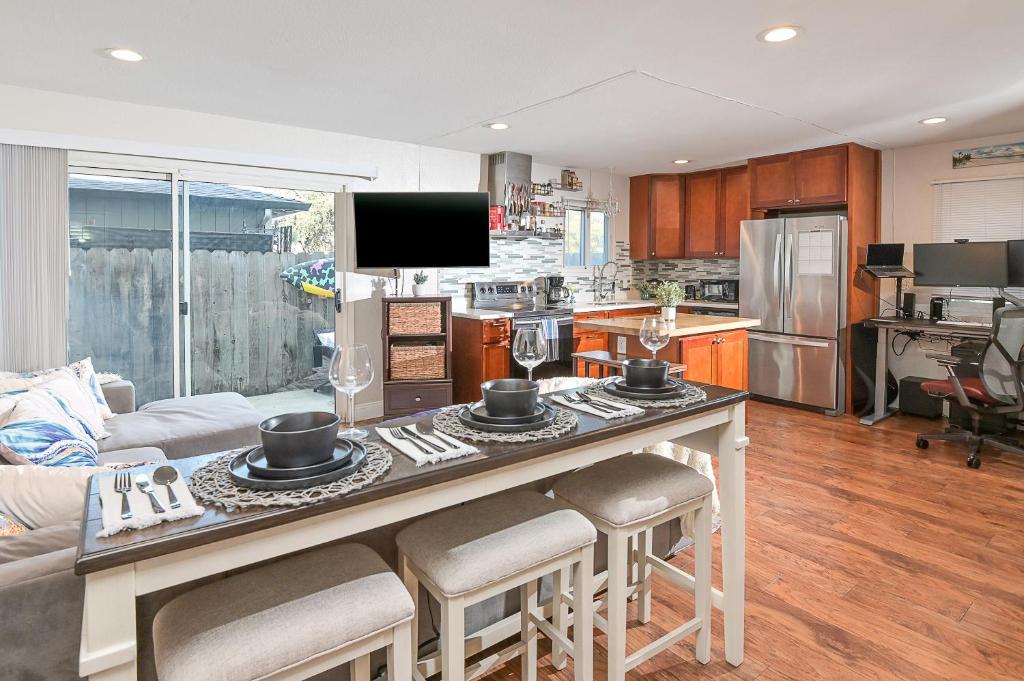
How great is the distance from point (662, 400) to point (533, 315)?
3.53 m

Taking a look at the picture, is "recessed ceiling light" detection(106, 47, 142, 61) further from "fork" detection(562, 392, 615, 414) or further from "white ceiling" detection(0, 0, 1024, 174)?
"fork" detection(562, 392, 615, 414)

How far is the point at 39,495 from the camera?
5.01 feet

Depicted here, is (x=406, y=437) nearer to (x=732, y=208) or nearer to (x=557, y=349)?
(x=557, y=349)

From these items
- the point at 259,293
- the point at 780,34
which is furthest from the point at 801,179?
the point at 259,293

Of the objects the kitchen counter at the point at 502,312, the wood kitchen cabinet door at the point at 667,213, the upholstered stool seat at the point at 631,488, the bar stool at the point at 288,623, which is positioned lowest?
the bar stool at the point at 288,623

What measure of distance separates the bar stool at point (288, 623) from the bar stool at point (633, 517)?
564mm

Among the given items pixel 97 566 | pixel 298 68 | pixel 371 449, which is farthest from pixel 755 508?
pixel 298 68

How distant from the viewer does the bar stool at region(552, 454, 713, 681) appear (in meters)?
1.61

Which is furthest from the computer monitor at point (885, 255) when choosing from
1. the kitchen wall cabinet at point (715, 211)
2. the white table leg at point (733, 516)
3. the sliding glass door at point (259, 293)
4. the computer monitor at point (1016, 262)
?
the sliding glass door at point (259, 293)

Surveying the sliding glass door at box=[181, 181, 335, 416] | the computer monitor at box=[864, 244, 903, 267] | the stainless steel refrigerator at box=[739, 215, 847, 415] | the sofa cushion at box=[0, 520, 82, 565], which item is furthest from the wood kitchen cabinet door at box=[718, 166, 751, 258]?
the sofa cushion at box=[0, 520, 82, 565]

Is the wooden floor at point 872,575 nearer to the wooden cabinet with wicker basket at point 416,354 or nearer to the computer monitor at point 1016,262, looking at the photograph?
the computer monitor at point 1016,262

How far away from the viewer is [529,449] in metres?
1.33

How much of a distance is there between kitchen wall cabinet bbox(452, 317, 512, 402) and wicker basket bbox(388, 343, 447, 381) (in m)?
0.33

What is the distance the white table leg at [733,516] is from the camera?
1.85m
